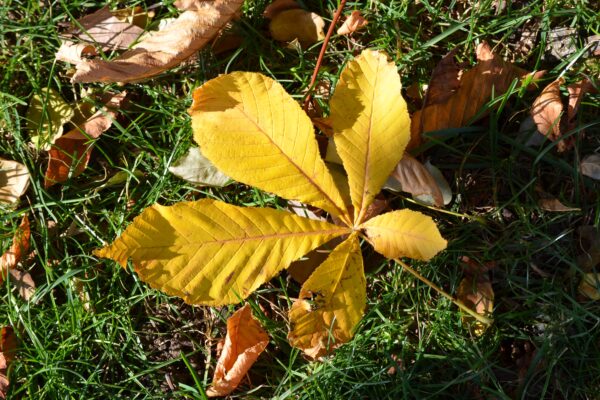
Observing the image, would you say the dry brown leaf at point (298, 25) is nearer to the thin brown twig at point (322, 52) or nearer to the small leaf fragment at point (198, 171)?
the thin brown twig at point (322, 52)

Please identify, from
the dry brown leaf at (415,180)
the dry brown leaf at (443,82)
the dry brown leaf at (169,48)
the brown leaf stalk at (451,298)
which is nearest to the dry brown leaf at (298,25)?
the dry brown leaf at (169,48)

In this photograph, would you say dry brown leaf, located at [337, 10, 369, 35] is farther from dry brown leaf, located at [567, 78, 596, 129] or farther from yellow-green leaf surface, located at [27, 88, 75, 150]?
yellow-green leaf surface, located at [27, 88, 75, 150]

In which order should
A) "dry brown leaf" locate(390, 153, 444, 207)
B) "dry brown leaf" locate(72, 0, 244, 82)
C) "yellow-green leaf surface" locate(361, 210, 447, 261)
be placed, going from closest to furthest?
"yellow-green leaf surface" locate(361, 210, 447, 261)
"dry brown leaf" locate(390, 153, 444, 207)
"dry brown leaf" locate(72, 0, 244, 82)

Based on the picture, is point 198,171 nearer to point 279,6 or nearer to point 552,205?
point 279,6

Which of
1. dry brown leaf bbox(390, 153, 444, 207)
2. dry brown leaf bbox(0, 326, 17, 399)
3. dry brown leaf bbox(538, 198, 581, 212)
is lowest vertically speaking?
dry brown leaf bbox(0, 326, 17, 399)

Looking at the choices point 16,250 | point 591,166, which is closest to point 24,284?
point 16,250

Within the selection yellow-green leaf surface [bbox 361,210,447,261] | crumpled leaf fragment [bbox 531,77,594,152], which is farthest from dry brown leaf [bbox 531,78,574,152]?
yellow-green leaf surface [bbox 361,210,447,261]
